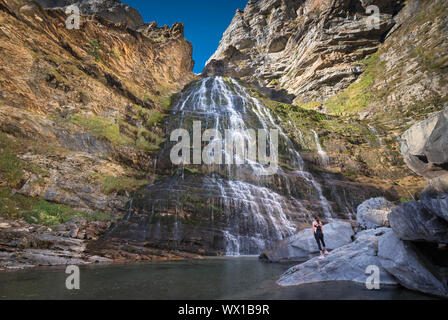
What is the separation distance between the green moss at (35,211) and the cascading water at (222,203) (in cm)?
318

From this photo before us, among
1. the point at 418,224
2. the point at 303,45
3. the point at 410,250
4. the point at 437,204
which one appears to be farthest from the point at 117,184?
the point at 303,45

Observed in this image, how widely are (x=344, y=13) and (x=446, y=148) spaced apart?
62.8 metres

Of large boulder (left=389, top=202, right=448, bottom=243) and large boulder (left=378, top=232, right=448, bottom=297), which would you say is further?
large boulder (left=378, top=232, right=448, bottom=297)

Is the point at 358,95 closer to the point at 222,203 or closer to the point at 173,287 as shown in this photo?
the point at 222,203

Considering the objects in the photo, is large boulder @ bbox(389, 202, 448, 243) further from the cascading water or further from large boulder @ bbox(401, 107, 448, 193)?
the cascading water

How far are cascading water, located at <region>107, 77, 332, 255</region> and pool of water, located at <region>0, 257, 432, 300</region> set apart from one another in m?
6.35

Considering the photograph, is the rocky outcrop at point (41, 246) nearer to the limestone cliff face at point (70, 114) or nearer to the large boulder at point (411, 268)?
the limestone cliff face at point (70, 114)

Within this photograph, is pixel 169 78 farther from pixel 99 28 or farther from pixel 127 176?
pixel 127 176

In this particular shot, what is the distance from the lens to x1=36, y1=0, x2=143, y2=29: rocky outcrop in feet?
203

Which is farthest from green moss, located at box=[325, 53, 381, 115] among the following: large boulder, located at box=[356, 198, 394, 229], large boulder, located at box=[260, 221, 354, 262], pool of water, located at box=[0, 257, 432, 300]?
pool of water, located at box=[0, 257, 432, 300]

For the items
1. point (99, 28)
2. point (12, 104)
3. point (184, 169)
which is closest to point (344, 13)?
point (99, 28)

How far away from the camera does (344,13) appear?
52.0 meters

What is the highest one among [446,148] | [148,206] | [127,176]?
[127,176]

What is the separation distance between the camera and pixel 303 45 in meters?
57.9
